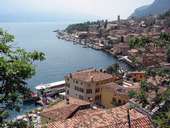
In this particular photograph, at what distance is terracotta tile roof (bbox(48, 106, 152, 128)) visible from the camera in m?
13.0

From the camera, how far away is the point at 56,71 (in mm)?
53188

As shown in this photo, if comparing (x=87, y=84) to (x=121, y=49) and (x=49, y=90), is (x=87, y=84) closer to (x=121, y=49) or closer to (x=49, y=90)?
Answer: (x=49, y=90)

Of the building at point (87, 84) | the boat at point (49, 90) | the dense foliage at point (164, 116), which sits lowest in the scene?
the boat at point (49, 90)

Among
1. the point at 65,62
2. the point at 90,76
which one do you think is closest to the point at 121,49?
the point at 65,62

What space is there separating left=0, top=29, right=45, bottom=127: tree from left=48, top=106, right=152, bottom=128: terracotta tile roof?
800 centimetres

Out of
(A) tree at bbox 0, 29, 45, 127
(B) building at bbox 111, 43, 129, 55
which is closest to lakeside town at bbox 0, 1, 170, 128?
(A) tree at bbox 0, 29, 45, 127

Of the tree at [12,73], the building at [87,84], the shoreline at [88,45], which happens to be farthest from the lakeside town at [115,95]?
the tree at [12,73]

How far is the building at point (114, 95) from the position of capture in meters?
26.5

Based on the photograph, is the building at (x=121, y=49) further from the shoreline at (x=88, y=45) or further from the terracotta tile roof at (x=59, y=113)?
the terracotta tile roof at (x=59, y=113)

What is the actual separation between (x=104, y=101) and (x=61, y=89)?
9.59 metres

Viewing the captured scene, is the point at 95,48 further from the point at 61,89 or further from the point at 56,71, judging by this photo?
the point at 61,89

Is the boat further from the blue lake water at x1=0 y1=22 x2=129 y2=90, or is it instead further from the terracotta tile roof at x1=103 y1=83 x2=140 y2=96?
the terracotta tile roof at x1=103 y1=83 x2=140 y2=96

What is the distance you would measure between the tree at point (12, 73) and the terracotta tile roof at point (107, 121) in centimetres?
800

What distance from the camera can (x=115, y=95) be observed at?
27250 millimetres
